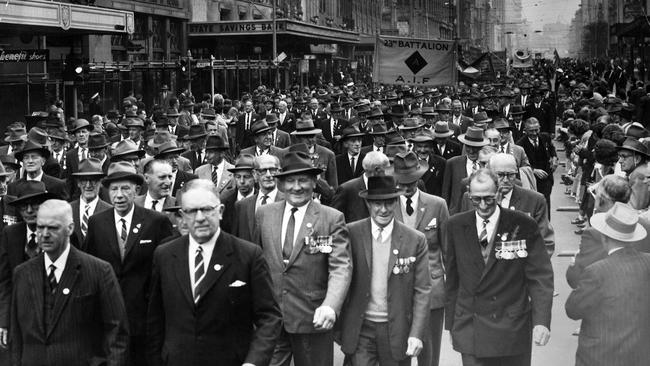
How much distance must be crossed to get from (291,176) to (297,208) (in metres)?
0.24

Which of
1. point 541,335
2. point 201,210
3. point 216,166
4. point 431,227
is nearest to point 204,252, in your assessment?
point 201,210

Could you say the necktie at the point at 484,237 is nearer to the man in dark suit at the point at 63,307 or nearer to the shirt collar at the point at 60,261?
the man in dark suit at the point at 63,307

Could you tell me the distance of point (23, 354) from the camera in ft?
19.9

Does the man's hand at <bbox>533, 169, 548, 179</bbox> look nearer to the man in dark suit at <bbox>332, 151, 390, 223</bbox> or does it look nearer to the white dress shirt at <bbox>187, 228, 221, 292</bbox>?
the man in dark suit at <bbox>332, 151, 390, 223</bbox>

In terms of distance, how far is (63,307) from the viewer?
5.97 meters

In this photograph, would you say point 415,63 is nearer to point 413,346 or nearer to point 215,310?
point 413,346

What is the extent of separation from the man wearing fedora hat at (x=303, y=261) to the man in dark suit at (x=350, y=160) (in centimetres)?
613

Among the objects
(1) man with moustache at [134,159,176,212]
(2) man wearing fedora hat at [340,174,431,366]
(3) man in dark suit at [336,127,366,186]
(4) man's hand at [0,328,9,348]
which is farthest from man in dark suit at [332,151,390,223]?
(4) man's hand at [0,328,9,348]

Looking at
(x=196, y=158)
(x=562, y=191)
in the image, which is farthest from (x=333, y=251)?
(x=562, y=191)

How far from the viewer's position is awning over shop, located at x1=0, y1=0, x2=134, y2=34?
24969 mm

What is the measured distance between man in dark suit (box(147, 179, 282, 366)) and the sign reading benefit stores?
528 inches

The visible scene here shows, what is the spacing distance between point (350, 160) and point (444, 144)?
2.25m

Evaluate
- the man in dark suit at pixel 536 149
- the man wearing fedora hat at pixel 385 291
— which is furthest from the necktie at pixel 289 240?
the man in dark suit at pixel 536 149

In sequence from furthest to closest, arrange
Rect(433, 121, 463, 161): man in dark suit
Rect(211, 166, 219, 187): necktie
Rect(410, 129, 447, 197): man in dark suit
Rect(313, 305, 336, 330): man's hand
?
Rect(433, 121, 463, 161): man in dark suit, Rect(410, 129, 447, 197): man in dark suit, Rect(211, 166, 219, 187): necktie, Rect(313, 305, 336, 330): man's hand
